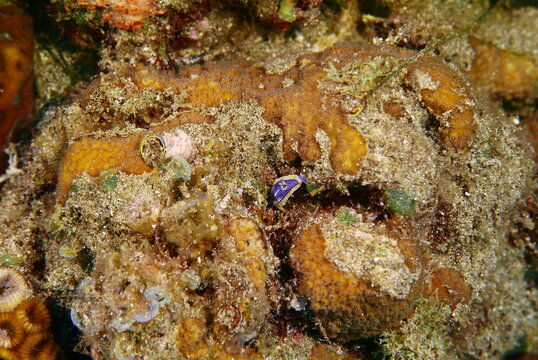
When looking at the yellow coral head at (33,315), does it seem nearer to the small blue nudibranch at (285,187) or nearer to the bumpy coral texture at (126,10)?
the small blue nudibranch at (285,187)

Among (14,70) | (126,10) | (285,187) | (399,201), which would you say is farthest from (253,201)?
(14,70)

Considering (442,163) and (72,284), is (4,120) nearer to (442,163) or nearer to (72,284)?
(72,284)

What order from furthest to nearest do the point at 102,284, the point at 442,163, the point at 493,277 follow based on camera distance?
the point at 493,277 < the point at 442,163 < the point at 102,284

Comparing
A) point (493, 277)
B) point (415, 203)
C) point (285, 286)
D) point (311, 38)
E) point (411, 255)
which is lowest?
point (493, 277)

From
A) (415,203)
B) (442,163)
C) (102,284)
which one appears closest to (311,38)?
(442,163)

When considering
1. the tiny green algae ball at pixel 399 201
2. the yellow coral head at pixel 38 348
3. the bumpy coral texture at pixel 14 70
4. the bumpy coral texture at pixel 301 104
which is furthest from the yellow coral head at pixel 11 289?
the tiny green algae ball at pixel 399 201

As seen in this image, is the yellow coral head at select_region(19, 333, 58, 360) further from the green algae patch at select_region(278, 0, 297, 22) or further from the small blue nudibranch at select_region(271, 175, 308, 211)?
the green algae patch at select_region(278, 0, 297, 22)
